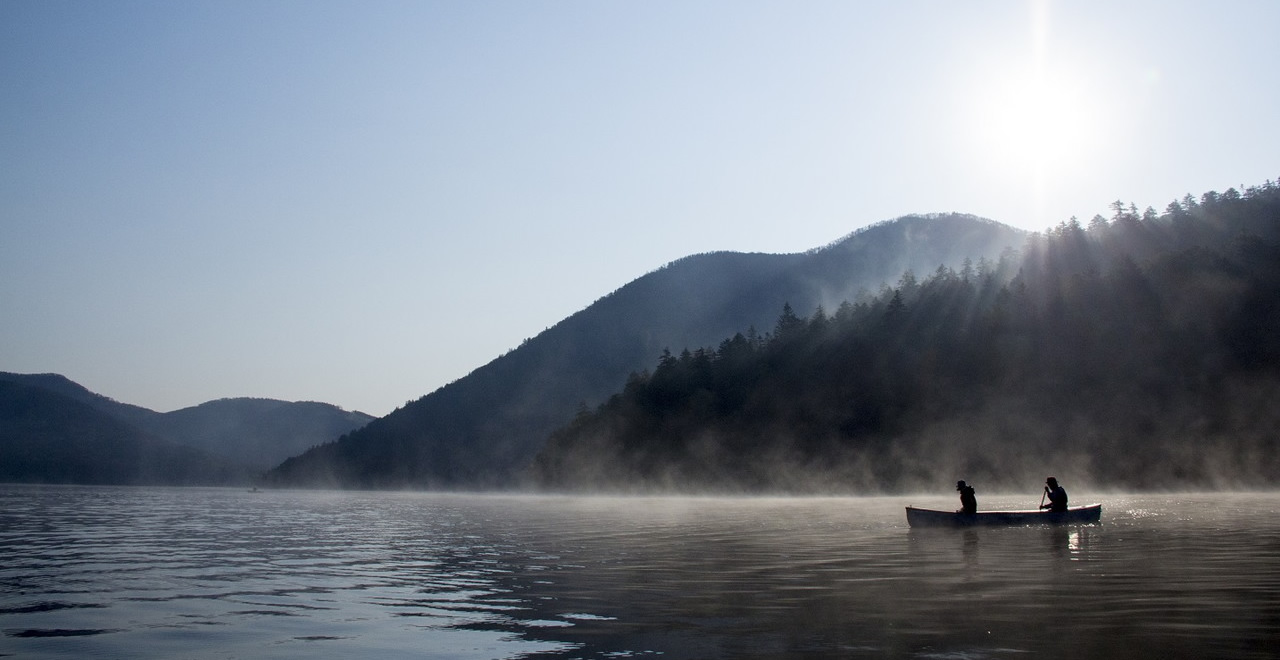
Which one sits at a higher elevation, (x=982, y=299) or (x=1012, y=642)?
(x=982, y=299)

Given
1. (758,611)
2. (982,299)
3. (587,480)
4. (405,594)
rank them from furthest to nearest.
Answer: (587,480) < (982,299) < (405,594) < (758,611)

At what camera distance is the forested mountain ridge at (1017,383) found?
366 ft

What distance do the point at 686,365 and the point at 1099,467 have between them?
7709cm

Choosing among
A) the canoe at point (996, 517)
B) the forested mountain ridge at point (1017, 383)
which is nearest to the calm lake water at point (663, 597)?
the canoe at point (996, 517)

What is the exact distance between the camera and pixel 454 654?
1406 centimetres

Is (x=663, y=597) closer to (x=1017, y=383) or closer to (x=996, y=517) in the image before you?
(x=996, y=517)

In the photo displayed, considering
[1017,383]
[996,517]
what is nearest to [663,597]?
[996,517]

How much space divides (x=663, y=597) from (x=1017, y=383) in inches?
4620

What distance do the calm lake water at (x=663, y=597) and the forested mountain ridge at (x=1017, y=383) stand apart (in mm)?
79458

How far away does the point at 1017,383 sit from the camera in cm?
12612

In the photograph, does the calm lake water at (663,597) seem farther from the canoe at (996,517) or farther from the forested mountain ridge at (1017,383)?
the forested mountain ridge at (1017,383)

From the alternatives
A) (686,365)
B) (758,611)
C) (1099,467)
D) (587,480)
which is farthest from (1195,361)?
(758,611)

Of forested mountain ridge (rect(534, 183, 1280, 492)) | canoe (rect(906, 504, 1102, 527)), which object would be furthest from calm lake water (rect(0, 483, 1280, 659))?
forested mountain ridge (rect(534, 183, 1280, 492))

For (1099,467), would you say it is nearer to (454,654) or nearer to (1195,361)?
(1195,361)
